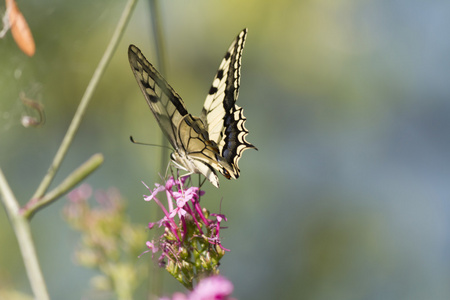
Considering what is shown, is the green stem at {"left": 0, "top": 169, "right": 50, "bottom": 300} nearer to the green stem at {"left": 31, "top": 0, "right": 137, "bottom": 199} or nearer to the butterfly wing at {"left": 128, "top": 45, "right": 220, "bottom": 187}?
the green stem at {"left": 31, "top": 0, "right": 137, "bottom": 199}

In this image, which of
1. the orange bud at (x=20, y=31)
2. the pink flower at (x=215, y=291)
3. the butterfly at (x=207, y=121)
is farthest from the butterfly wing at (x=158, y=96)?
the pink flower at (x=215, y=291)

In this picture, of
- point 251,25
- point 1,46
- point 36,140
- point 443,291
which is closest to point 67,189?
point 1,46

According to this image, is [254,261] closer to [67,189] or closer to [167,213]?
[167,213]

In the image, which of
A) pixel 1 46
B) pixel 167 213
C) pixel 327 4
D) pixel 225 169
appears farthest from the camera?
pixel 327 4

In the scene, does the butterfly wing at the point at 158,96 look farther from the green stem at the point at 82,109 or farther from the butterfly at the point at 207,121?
the green stem at the point at 82,109

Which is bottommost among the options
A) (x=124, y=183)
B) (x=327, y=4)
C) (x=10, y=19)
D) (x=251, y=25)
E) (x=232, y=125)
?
(x=10, y=19)

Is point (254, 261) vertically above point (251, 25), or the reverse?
point (251, 25)

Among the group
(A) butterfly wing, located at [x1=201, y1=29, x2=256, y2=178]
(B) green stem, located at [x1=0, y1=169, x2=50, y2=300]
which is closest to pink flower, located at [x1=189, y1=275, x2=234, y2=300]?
(B) green stem, located at [x1=0, y1=169, x2=50, y2=300]
